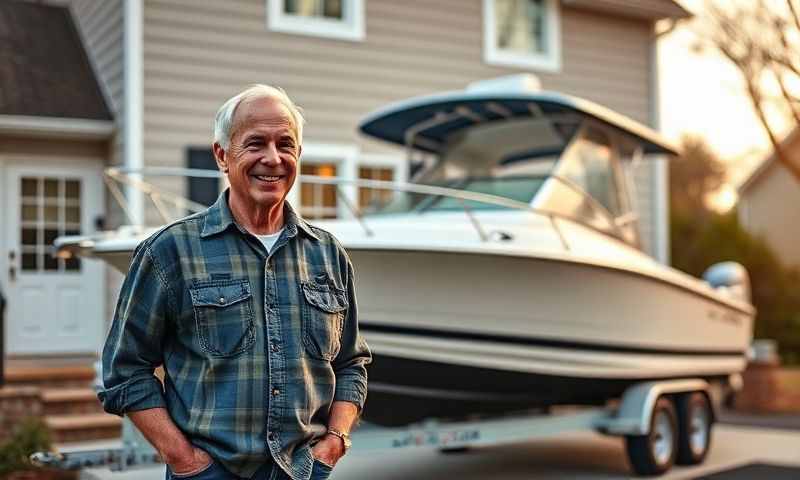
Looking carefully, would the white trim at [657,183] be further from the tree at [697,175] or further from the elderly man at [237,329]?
the tree at [697,175]

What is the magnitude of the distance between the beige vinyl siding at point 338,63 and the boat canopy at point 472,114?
2364mm

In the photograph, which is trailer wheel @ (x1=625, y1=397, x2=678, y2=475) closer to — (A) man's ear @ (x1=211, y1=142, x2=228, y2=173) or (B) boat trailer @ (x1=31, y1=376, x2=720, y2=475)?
(B) boat trailer @ (x1=31, y1=376, x2=720, y2=475)

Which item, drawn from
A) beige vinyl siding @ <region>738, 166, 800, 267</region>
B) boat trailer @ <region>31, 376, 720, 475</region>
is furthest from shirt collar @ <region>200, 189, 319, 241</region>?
beige vinyl siding @ <region>738, 166, 800, 267</region>

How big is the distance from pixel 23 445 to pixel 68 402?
64.2 inches

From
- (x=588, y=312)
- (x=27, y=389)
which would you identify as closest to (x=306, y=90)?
(x=27, y=389)

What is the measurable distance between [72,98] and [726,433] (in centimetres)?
729

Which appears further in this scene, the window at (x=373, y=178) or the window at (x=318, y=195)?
the window at (x=373, y=178)

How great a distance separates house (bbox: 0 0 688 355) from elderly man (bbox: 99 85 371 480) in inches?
279

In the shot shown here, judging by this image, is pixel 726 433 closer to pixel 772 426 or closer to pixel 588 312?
pixel 772 426

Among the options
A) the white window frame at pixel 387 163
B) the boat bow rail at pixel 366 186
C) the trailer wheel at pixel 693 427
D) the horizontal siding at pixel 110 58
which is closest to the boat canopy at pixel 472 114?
the boat bow rail at pixel 366 186

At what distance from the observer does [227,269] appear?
2.63 meters

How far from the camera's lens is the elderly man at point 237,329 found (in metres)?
2.54

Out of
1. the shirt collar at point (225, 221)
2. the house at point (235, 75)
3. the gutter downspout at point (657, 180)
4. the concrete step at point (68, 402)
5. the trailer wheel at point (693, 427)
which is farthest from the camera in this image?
the gutter downspout at point (657, 180)

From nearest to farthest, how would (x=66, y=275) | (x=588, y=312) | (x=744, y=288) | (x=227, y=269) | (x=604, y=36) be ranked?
(x=227, y=269) < (x=588, y=312) < (x=744, y=288) < (x=66, y=275) < (x=604, y=36)
